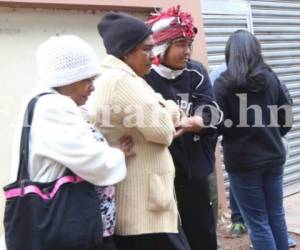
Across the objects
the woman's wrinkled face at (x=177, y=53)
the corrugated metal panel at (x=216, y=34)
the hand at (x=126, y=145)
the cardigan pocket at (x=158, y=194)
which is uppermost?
the corrugated metal panel at (x=216, y=34)

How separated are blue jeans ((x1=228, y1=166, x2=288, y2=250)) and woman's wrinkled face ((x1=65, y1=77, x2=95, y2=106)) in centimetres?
167

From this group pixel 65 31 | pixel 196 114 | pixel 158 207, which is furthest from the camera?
pixel 65 31

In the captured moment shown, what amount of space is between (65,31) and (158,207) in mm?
2490

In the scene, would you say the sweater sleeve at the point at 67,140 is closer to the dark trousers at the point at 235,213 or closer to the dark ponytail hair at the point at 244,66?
the dark ponytail hair at the point at 244,66

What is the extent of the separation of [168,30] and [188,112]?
52cm

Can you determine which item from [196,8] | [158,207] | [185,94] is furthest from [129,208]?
[196,8]

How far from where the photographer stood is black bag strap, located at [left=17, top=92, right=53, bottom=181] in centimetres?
210

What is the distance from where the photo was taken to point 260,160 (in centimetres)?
352

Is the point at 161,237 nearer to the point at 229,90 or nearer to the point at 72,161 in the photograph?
the point at 72,161

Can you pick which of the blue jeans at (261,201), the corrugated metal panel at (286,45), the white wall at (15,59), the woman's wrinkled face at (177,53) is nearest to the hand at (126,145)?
the woman's wrinkled face at (177,53)

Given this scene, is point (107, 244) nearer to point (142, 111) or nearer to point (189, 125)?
point (142, 111)

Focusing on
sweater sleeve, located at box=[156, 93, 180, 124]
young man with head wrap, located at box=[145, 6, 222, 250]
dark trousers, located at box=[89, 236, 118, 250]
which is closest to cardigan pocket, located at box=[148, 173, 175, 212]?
dark trousers, located at box=[89, 236, 118, 250]

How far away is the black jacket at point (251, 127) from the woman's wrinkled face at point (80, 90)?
55.5 inches

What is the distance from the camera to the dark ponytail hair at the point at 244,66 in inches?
133
